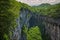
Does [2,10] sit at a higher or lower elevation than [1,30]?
higher

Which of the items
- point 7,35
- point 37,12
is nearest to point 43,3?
point 37,12

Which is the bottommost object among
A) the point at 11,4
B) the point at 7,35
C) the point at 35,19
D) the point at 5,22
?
the point at 35,19

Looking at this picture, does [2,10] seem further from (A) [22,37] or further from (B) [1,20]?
(A) [22,37]

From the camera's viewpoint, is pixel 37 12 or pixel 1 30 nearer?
pixel 1 30

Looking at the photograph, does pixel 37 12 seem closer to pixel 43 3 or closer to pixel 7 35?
pixel 43 3

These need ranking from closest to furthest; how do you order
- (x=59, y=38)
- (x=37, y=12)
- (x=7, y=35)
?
(x=7, y=35) < (x=59, y=38) < (x=37, y=12)

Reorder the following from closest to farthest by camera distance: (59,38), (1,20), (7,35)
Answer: (1,20), (7,35), (59,38)

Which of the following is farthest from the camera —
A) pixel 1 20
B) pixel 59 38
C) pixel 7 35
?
pixel 59 38

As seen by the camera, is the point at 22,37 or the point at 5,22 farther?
the point at 22,37

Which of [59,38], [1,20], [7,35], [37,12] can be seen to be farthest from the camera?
[37,12]

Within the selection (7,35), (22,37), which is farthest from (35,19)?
(7,35)
